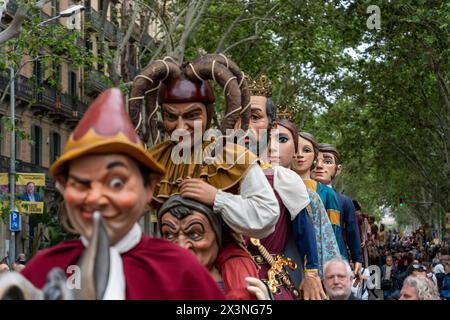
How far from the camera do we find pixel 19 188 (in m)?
32.8

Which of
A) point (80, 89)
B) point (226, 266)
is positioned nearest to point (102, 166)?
point (226, 266)

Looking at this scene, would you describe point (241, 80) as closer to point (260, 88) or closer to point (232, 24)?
point (260, 88)

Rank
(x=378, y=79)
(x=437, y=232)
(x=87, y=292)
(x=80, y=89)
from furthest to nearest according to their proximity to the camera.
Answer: (x=437, y=232)
(x=80, y=89)
(x=378, y=79)
(x=87, y=292)

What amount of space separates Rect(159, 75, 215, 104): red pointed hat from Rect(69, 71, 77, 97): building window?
132ft

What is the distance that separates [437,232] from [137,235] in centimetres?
7192

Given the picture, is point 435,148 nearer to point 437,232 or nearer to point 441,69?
point 441,69

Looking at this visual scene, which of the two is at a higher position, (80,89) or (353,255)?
(80,89)

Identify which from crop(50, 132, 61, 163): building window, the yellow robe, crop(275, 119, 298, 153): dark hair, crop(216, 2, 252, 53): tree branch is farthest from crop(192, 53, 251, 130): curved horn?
crop(50, 132, 61, 163): building window

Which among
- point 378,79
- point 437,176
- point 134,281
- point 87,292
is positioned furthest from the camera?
point 437,176

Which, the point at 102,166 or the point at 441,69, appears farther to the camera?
the point at 441,69

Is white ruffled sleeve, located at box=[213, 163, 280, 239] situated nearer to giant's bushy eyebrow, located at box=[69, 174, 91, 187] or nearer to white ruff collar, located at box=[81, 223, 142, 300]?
white ruff collar, located at box=[81, 223, 142, 300]

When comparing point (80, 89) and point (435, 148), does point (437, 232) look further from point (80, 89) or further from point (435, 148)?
point (80, 89)

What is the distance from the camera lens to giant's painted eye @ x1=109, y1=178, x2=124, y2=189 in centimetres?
428
